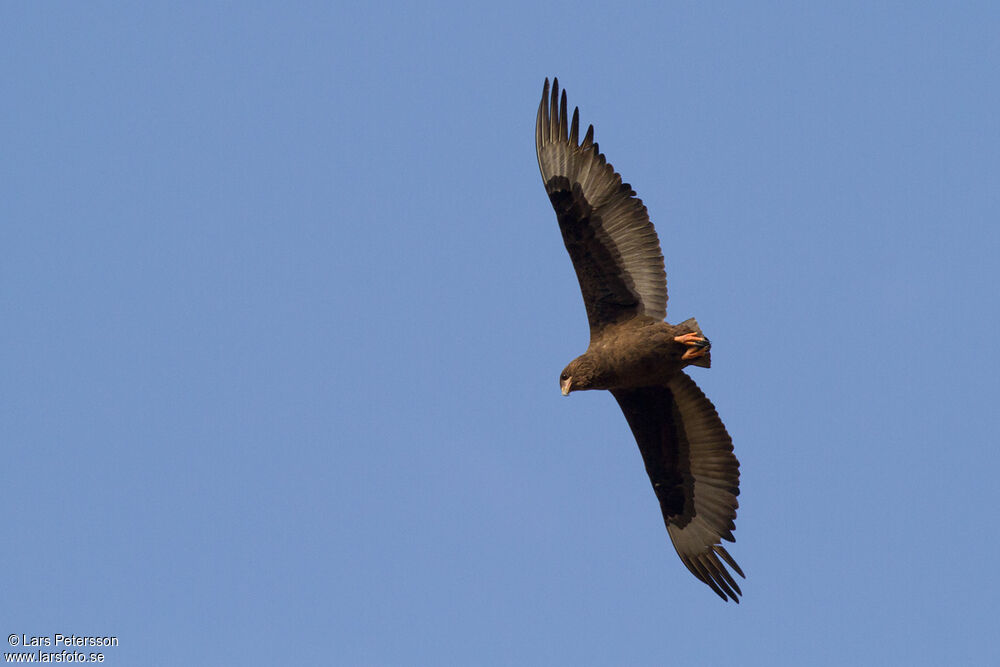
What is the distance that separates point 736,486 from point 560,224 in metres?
3.52

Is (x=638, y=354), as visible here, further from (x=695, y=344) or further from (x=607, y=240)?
(x=607, y=240)

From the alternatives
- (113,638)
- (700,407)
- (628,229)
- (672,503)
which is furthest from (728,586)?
(113,638)

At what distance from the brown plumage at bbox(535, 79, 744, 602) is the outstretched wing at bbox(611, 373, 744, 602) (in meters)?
0.01

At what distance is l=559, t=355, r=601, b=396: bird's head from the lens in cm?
1326

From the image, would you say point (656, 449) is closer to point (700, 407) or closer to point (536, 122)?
point (700, 407)

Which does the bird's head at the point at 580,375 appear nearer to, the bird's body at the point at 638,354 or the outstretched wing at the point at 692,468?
the bird's body at the point at 638,354

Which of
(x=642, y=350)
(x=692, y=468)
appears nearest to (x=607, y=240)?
(x=642, y=350)

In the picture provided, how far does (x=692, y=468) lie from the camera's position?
14.1 meters

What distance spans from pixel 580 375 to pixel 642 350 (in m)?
0.71

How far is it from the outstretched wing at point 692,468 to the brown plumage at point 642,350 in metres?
0.01

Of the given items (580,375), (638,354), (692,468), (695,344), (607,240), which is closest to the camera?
(695,344)

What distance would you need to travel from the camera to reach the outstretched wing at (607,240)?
1356cm

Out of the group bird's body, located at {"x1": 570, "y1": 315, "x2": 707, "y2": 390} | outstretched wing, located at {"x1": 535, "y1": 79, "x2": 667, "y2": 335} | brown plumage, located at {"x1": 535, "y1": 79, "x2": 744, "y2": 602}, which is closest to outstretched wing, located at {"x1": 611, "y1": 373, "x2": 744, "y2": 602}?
brown plumage, located at {"x1": 535, "y1": 79, "x2": 744, "y2": 602}

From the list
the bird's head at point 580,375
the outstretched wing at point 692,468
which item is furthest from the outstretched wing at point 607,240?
the outstretched wing at point 692,468
